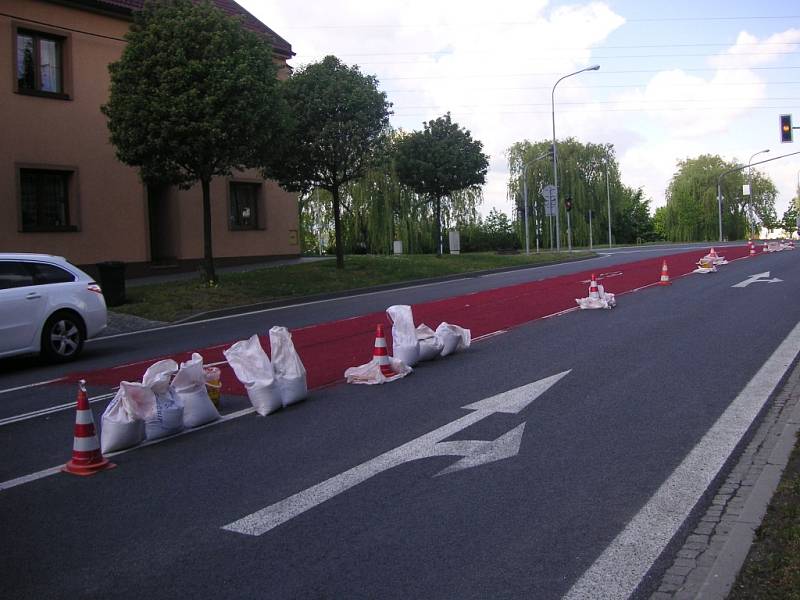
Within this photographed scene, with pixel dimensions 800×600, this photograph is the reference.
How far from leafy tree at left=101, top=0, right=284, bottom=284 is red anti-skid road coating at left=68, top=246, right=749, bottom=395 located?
6.40m

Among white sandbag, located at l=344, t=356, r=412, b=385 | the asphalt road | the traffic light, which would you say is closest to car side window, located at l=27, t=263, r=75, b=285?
the asphalt road

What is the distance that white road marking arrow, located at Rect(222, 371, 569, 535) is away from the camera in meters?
4.98

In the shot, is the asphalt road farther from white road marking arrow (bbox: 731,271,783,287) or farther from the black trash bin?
white road marking arrow (bbox: 731,271,783,287)

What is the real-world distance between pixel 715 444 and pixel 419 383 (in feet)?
11.8

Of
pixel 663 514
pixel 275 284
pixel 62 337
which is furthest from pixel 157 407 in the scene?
pixel 275 284

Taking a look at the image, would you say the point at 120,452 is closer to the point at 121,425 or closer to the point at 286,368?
the point at 121,425

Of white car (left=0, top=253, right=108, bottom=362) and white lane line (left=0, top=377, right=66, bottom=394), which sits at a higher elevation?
white car (left=0, top=253, right=108, bottom=362)

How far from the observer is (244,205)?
99.3 ft

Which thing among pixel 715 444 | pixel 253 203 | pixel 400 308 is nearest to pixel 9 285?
pixel 400 308

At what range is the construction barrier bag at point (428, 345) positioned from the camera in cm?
1027

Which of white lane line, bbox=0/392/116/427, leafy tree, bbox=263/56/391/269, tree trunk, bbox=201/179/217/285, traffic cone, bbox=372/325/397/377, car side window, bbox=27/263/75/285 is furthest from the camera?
leafy tree, bbox=263/56/391/269

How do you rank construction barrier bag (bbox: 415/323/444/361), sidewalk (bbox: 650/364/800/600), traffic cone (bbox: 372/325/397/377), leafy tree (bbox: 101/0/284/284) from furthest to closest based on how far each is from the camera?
leafy tree (bbox: 101/0/284/284) → construction barrier bag (bbox: 415/323/444/361) → traffic cone (bbox: 372/325/397/377) → sidewalk (bbox: 650/364/800/600)

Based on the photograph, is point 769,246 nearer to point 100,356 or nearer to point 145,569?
point 100,356

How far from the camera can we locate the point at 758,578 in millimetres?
3793
